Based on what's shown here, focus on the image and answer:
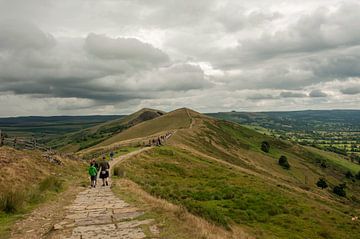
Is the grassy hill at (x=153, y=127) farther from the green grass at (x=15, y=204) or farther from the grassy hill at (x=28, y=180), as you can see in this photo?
the green grass at (x=15, y=204)

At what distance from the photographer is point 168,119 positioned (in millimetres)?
148000

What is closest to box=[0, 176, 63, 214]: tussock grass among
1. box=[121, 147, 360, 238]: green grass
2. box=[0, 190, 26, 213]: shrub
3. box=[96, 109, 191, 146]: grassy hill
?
box=[0, 190, 26, 213]: shrub

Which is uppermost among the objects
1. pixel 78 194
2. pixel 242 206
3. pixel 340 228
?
pixel 78 194

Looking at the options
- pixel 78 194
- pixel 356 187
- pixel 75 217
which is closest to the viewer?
pixel 75 217

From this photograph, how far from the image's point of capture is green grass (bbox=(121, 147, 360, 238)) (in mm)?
22859

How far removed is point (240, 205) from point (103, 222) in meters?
17.7

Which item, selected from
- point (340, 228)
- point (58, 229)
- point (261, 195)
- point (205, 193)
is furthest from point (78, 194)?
point (340, 228)

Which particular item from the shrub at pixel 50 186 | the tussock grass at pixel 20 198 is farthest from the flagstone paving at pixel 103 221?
the shrub at pixel 50 186

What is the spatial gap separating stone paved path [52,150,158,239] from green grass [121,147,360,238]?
6.28 metres

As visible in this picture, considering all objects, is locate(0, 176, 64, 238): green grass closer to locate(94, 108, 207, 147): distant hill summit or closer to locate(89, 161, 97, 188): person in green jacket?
locate(89, 161, 97, 188): person in green jacket

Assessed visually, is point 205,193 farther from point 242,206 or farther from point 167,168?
point 167,168

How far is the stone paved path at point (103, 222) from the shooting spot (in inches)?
419

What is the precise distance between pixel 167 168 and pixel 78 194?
74.8ft

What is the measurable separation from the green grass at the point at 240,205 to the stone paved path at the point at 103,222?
628 centimetres
